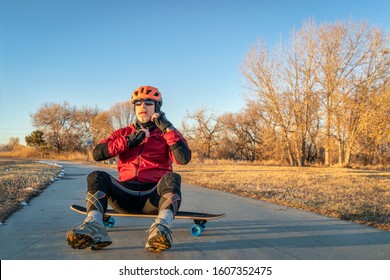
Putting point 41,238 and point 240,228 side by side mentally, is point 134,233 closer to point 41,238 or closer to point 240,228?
point 41,238

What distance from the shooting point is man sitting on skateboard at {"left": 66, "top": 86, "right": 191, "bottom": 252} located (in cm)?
302

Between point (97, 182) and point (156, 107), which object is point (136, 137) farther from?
point (97, 182)

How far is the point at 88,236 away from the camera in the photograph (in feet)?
8.56

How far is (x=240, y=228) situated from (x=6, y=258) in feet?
8.04

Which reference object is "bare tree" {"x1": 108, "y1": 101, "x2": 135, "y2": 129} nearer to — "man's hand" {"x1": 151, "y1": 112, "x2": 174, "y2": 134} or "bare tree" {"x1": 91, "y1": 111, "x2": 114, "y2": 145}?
"bare tree" {"x1": 91, "y1": 111, "x2": 114, "y2": 145}

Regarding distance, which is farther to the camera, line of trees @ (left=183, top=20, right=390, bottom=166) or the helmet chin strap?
line of trees @ (left=183, top=20, right=390, bottom=166)

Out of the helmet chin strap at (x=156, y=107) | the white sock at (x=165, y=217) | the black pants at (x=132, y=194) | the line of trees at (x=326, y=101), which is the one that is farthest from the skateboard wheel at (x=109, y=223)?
the line of trees at (x=326, y=101)

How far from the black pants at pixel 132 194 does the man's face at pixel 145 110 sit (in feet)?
2.37

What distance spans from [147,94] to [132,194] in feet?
3.68

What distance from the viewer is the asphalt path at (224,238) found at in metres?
2.84

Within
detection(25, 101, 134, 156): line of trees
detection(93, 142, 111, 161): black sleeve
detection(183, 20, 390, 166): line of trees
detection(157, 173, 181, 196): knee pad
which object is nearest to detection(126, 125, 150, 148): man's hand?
detection(93, 142, 111, 161): black sleeve

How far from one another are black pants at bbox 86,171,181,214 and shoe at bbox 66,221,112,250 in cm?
30

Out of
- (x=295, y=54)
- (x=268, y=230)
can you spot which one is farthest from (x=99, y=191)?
(x=295, y=54)

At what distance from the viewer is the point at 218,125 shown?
131ft
